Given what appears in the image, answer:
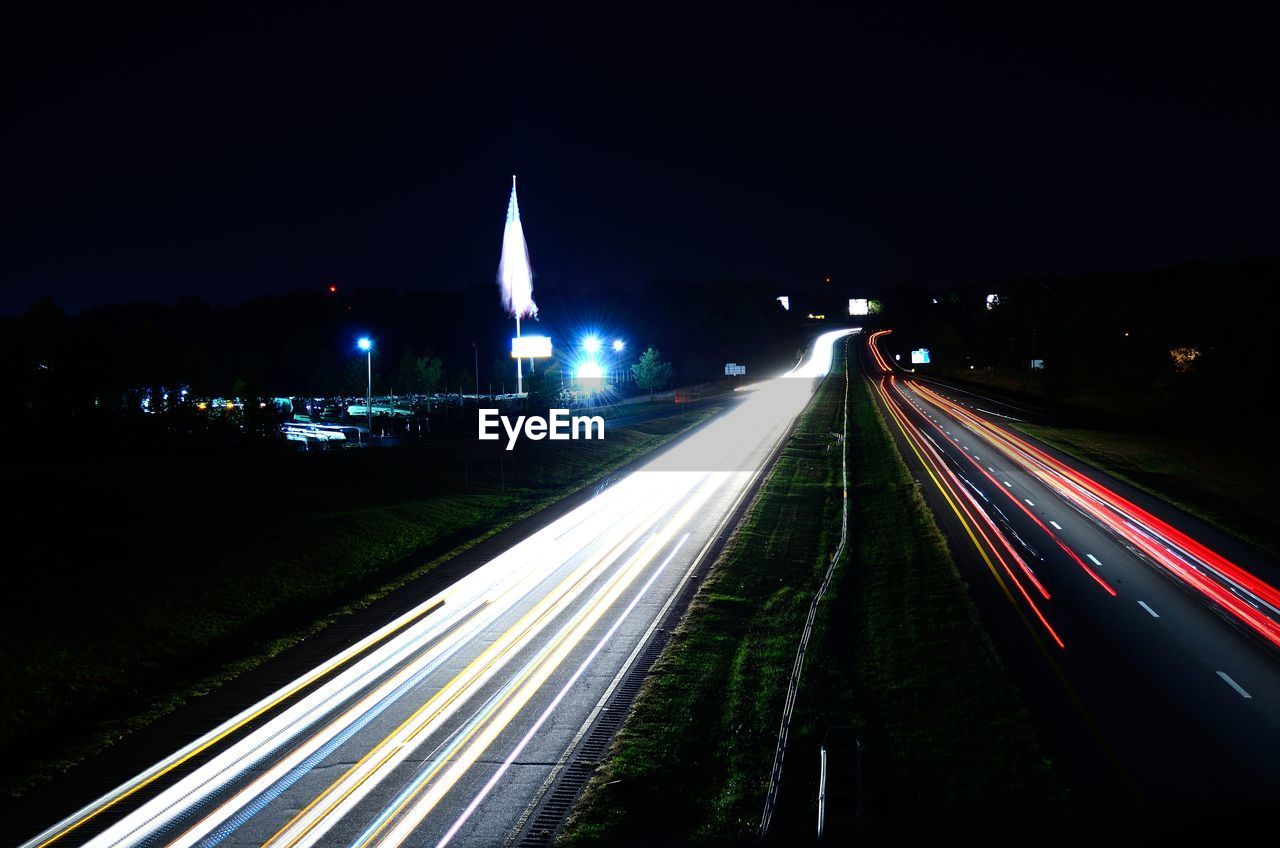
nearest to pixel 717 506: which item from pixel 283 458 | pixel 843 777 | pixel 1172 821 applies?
pixel 283 458

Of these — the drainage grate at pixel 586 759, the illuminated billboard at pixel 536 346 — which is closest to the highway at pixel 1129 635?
the drainage grate at pixel 586 759

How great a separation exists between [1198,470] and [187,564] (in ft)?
165

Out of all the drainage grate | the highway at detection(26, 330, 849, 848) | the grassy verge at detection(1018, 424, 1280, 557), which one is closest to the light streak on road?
the grassy verge at detection(1018, 424, 1280, 557)

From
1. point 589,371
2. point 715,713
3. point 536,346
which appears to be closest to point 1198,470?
point 715,713

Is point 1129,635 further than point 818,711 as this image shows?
Yes

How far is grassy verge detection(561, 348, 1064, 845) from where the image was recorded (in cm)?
1188

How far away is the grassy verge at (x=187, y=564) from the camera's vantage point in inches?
632

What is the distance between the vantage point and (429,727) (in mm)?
14422

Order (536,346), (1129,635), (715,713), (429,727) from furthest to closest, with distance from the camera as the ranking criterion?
(536,346)
(1129,635)
(715,713)
(429,727)

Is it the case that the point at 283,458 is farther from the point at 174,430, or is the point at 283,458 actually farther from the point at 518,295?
the point at 518,295

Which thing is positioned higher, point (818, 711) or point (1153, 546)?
point (1153, 546)

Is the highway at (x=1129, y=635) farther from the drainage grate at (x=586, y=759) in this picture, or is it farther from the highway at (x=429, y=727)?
the highway at (x=429, y=727)

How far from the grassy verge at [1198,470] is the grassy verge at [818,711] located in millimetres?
14072

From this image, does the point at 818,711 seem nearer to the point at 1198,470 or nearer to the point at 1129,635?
the point at 1129,635
